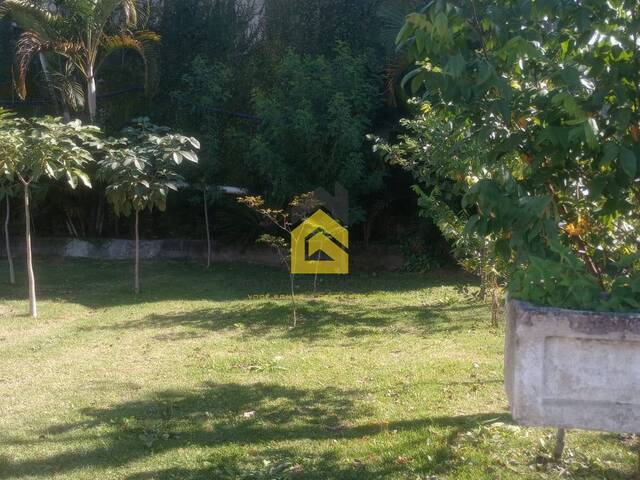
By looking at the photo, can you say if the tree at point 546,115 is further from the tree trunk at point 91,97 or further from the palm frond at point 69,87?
the palm frond at point 69,87

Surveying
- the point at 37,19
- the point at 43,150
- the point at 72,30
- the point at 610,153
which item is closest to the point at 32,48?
the point at 37,19

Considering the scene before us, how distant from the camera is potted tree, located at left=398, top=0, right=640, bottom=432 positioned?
3164 millimetres

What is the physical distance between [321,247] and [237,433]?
29.9ft

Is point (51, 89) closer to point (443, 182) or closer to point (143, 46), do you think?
point (143, 46)

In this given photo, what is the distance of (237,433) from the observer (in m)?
6.16

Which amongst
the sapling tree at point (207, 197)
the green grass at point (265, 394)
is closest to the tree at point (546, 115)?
the green grass at point (265, 394)

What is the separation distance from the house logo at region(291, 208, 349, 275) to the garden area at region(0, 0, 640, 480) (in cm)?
7

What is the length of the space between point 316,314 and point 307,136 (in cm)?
395

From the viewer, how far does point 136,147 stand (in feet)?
40.6

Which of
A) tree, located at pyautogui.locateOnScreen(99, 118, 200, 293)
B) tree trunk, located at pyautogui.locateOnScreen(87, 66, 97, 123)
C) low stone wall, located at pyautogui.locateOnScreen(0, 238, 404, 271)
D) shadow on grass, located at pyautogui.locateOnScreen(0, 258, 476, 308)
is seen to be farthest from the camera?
low stone wall, located at pyautogui.locateOnScreen(0, 238, 404, 271)

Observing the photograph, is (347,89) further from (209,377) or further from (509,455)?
(509,455)

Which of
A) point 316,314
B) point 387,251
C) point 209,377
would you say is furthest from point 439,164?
point 387,251

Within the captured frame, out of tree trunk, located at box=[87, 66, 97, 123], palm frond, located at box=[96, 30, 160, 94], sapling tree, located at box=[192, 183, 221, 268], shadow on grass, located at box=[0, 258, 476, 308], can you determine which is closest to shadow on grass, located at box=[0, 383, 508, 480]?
shadow on grass, located at box=[0, 258, 476, 308]

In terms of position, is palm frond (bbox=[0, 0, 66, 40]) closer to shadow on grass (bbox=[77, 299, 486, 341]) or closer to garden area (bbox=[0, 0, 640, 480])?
garden area (bbox=[0, 0, 640, 480])
